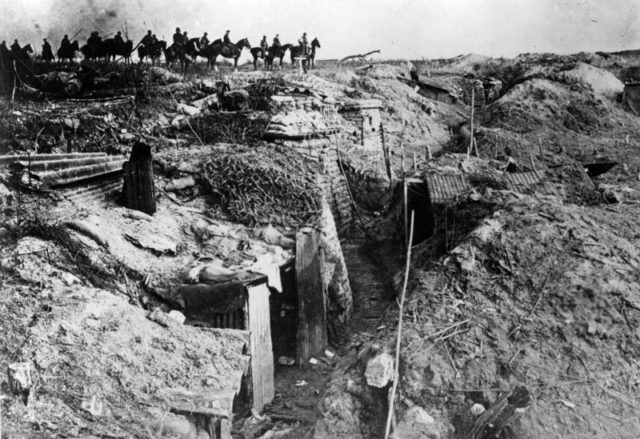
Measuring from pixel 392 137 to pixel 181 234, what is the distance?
1317 cm

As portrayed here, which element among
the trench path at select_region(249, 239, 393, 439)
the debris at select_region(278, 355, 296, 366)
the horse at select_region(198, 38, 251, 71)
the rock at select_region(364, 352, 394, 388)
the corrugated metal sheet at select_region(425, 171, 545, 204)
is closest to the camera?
the rock at select_region(364, 352, 394, 388)

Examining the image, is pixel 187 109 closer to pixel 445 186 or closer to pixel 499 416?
pixel 445 186

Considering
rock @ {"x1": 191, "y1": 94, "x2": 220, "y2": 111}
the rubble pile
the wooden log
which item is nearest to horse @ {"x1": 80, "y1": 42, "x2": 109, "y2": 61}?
rock @ {"x1": 191, "y1": 94, "x2": 220, "y2": 111}

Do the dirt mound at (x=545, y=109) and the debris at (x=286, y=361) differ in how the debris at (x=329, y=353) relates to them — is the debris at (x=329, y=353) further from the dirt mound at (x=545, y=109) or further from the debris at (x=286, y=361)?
the dirt mound at (x=545, y=109)

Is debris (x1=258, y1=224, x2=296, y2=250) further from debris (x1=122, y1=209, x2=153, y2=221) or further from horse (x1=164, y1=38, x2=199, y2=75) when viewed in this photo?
horse (x1=164, y1=38, x2=199, y2=75)

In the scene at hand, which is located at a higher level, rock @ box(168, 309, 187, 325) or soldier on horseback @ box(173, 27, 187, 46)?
soldier on horseback @ box(173, 27, 187, 46)

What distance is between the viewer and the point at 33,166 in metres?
6.94

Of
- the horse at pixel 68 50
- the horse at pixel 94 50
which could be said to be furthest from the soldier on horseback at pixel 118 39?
the horse at pixel 68 50

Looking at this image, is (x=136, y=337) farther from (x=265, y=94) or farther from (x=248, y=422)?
(x=265, y=94)

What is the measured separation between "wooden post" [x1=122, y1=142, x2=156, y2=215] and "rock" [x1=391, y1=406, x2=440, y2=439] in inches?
173

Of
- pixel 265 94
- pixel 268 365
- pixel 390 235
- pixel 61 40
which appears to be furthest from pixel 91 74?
pixel 268 365

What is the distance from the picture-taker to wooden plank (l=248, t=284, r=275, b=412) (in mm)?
6270

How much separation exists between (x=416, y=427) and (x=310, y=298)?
2824 mm

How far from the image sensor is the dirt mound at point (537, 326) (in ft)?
16.4
